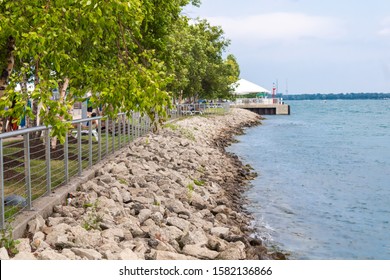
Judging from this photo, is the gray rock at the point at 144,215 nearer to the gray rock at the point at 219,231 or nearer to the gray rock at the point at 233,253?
the gray rock at the point at 219,231

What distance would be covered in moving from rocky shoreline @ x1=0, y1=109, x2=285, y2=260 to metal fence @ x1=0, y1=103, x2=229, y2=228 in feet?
1.31

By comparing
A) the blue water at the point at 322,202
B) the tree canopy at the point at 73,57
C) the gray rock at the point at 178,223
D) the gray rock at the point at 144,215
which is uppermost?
the tree canopy at the point at 73,57

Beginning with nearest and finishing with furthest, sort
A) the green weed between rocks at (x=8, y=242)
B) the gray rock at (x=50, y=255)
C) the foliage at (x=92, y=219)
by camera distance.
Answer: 1. the gray rock at (x=50, y=255)
2. the green weed between rocks at (x=8, y=242)
3. the foliage at (x=92, y=219)

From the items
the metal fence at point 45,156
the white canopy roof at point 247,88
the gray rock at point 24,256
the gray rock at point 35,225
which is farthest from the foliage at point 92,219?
the white canopy roof at point 247,88

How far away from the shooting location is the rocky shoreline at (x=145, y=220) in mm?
6727

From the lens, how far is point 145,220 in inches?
348

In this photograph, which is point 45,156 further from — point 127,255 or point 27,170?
point 127,255

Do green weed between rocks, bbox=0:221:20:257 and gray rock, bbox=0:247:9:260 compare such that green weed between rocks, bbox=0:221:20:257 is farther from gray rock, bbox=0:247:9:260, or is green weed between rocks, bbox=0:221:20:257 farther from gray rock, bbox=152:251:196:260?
gray rock, bbox=152:251:196:260

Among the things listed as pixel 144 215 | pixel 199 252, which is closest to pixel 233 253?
pixel 199 252

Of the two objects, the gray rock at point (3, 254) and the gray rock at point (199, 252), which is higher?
the gray rock at point (3, 254)

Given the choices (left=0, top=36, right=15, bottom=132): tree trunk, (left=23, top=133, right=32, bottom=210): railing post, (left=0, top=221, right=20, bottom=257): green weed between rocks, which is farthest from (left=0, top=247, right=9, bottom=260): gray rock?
(left=0, top=36, right=15, bottom=132): tree trunk

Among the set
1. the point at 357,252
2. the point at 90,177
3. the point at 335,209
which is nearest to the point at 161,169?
the point at 90,177

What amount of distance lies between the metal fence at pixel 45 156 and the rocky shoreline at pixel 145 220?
1.31ft

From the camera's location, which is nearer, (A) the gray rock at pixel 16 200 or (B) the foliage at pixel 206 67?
(A) the gray rock at pixel 16 200
